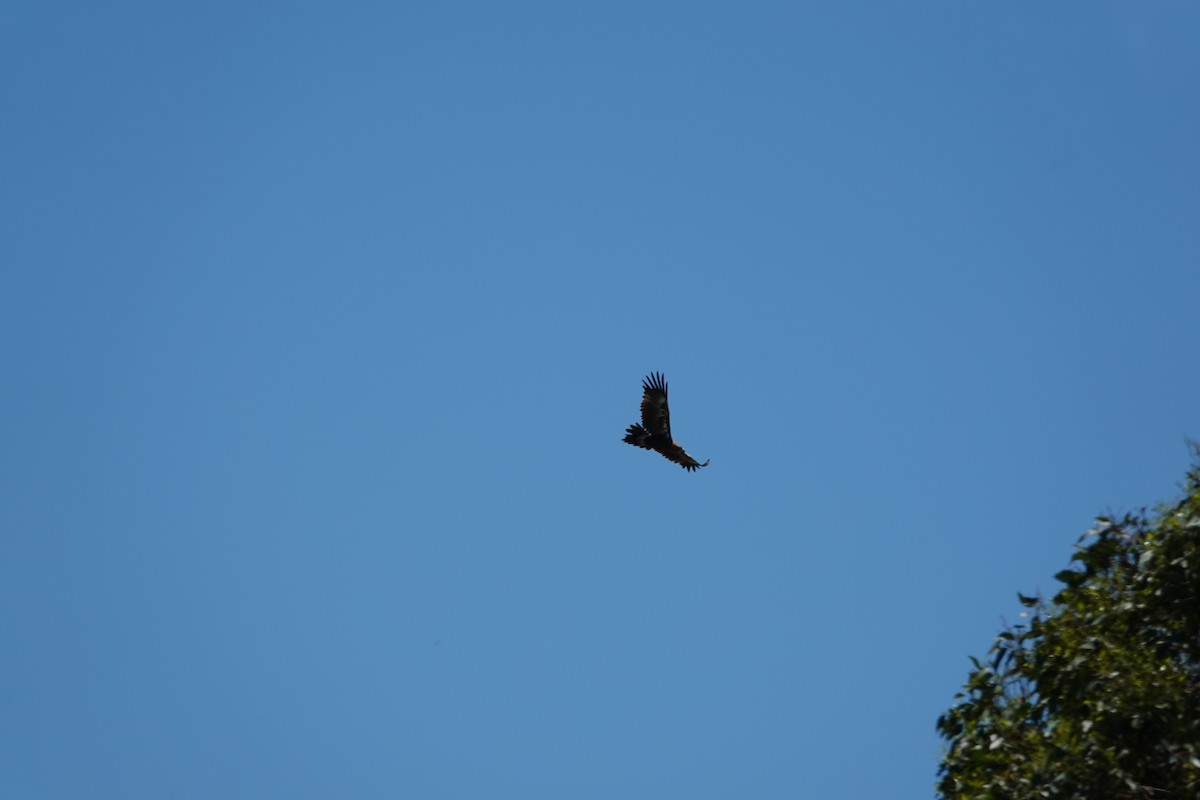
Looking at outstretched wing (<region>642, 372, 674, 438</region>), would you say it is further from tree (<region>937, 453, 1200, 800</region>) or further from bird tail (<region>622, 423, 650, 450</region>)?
tree (<region>937, 453, 1200, 800</region>)

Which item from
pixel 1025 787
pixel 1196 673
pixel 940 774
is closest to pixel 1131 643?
pixel 1196 673

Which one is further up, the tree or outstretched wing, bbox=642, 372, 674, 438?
outstretched wing, bbox=642, 372, 674, 438

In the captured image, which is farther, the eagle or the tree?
the eagle

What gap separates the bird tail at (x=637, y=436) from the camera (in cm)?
3192

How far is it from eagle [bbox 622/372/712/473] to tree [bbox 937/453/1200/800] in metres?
14.0

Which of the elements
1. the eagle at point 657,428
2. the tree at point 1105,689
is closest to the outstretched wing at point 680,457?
the eagle at point 657,428

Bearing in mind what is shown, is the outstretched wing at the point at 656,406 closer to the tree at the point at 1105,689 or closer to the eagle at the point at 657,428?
the eagle at the point at 657,428

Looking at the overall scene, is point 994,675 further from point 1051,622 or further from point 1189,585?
point 1189,585

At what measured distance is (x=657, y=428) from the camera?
3183cm

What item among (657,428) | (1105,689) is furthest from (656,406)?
(1105,689)

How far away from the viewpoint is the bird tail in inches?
1257

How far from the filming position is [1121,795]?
605 inches

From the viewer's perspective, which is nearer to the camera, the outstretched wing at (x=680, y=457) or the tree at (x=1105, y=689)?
the tree at (x=1105, y=689)

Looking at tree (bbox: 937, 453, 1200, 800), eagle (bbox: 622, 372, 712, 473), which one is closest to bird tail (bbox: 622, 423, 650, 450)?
eagle (bbox: 622, 372, 712, 473)
